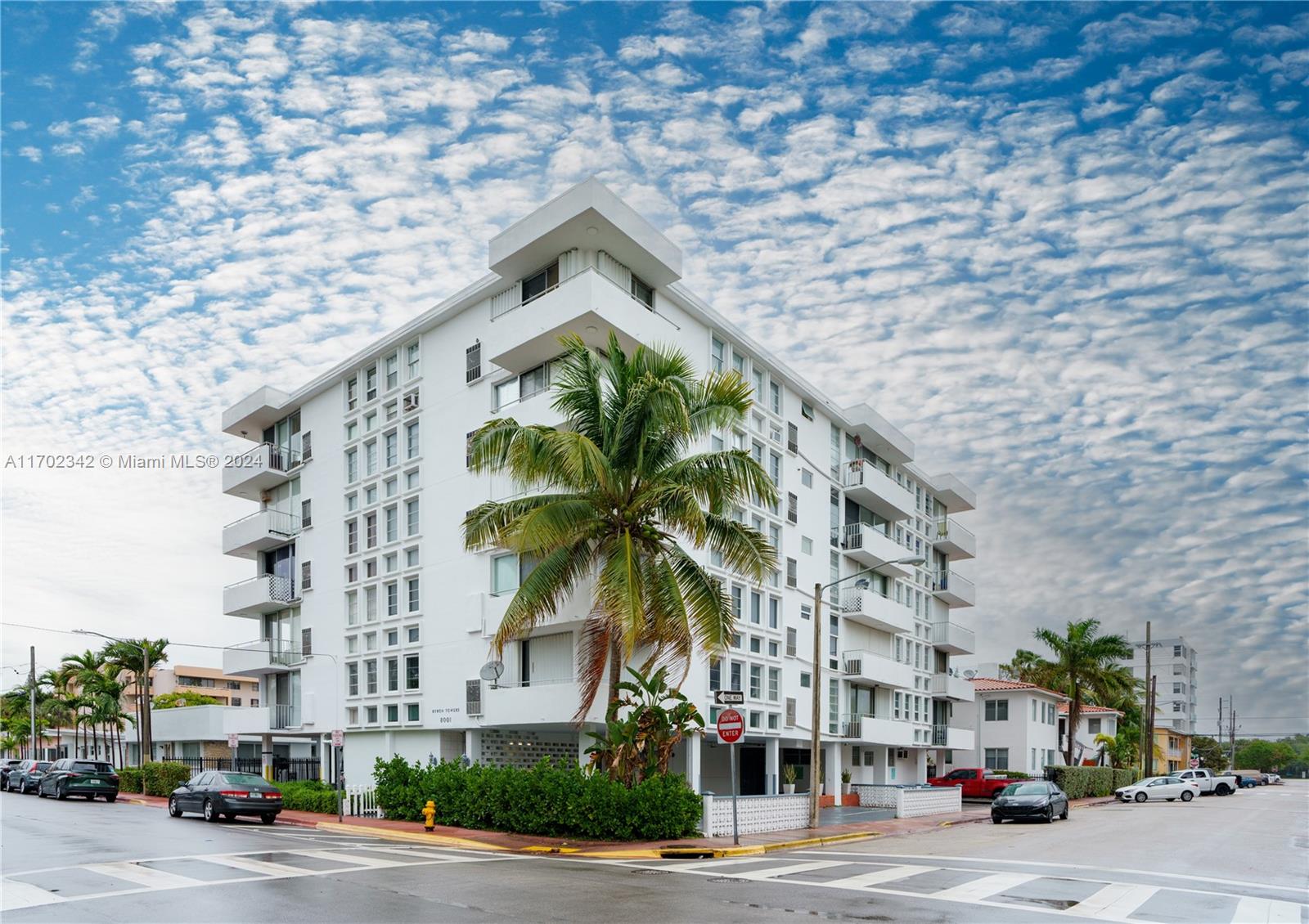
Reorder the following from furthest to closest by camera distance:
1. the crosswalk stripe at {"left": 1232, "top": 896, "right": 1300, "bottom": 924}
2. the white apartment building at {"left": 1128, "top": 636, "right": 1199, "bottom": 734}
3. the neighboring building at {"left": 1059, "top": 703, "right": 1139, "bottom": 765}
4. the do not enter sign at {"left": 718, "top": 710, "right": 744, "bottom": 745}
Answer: the white apartment building at {"left": 1128, "top": 636, "right": 1199, "bottom": 734} → the neighboring building at {"left": 1059, "top": 703, "right": 1139, "bottom": 765} → the do not enter sign at {"left": 718, "top": 710, "right": 744, "bottom": 745} → the crosswalk stripe at {"left": 1232, "top": 896, "right": 1300, "bottom": 924}

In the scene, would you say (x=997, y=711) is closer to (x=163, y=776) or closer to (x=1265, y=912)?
(x=163, y=776)

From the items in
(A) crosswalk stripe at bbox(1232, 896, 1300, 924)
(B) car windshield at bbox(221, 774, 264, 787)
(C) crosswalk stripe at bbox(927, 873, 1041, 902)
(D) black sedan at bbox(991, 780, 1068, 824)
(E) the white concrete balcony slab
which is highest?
(E) the white concrete balcony slab

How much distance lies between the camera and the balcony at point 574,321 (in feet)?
98.0

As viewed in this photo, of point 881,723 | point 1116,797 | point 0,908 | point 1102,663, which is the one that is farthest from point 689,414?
point 1102,663

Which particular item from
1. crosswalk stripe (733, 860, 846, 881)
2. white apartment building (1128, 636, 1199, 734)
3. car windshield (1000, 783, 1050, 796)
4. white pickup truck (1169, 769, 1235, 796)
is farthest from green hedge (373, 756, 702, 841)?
white apartment building (1128, 636, 1199, 734)

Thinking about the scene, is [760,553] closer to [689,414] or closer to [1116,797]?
[689,414]

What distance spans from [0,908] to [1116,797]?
182 feet

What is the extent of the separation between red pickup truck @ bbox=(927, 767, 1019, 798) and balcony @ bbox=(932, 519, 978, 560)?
39.3 ft

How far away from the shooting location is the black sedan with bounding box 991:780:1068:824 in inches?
1423

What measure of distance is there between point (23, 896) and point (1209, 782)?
63.6m

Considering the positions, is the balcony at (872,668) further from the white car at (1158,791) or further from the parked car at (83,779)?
the parked car at (83,779)

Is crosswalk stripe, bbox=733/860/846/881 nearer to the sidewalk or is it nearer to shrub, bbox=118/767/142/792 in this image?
the sidewalk

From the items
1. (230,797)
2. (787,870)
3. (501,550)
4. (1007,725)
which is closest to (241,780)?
(230,797)

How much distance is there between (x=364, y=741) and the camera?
38.3 metres
